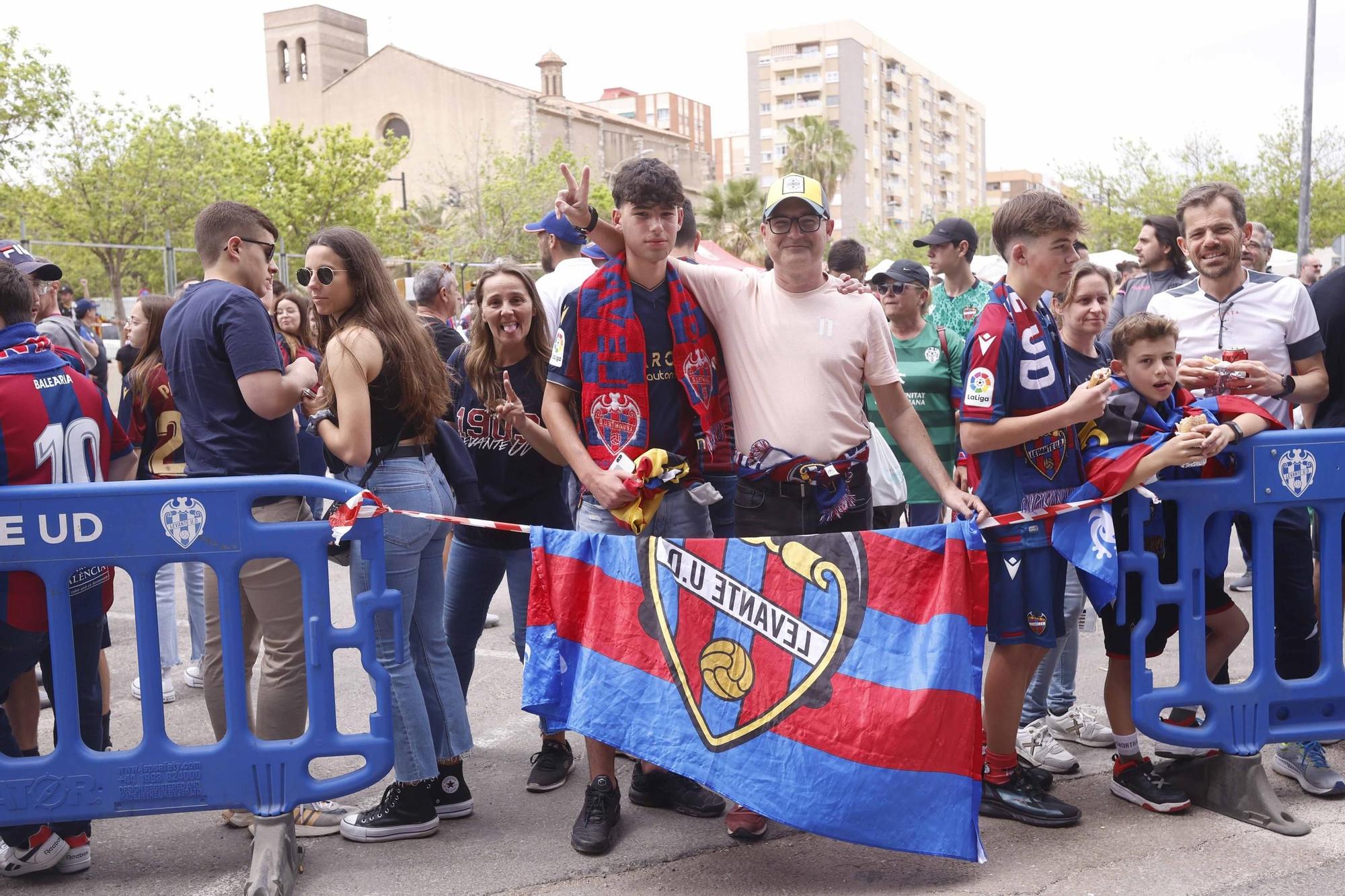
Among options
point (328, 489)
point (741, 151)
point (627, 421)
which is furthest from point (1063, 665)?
point (741, 151)

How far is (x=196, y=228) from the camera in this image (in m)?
4.01

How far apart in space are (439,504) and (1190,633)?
2638mm

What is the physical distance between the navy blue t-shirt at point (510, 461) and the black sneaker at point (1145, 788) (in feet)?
7.58

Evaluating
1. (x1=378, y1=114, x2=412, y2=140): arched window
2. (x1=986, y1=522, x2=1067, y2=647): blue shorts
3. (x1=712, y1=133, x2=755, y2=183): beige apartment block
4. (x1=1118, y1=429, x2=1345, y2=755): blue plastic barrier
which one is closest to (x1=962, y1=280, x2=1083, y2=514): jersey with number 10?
(x1=986, y1=522, x2=1067, y2=647): blue shorts

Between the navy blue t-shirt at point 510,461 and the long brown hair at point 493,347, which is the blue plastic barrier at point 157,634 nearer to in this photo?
the navy blue t-shirt at point 510,461

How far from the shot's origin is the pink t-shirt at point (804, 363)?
3838 mm

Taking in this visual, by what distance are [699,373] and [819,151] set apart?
62.3 m

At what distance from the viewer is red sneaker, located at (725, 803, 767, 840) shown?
377cm

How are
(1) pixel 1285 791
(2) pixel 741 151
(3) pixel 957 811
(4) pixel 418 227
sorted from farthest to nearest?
(2) pixel 741 151 → (4) pixel 418 227 → (1) pixel 1285 791 → (3) pixel 957 811

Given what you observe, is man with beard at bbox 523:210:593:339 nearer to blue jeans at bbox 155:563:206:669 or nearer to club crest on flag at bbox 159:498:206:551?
Answer: club crest on flag at bbox 159:498:206:551

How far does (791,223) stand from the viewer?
3844mm

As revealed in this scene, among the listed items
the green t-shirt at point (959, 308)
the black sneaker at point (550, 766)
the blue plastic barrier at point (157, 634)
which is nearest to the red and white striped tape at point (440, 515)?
the blue plastic barrier at point (157, 634)

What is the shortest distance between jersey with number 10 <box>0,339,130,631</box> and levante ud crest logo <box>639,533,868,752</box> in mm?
1870

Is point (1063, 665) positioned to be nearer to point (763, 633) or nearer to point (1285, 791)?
point (1285, 791)
